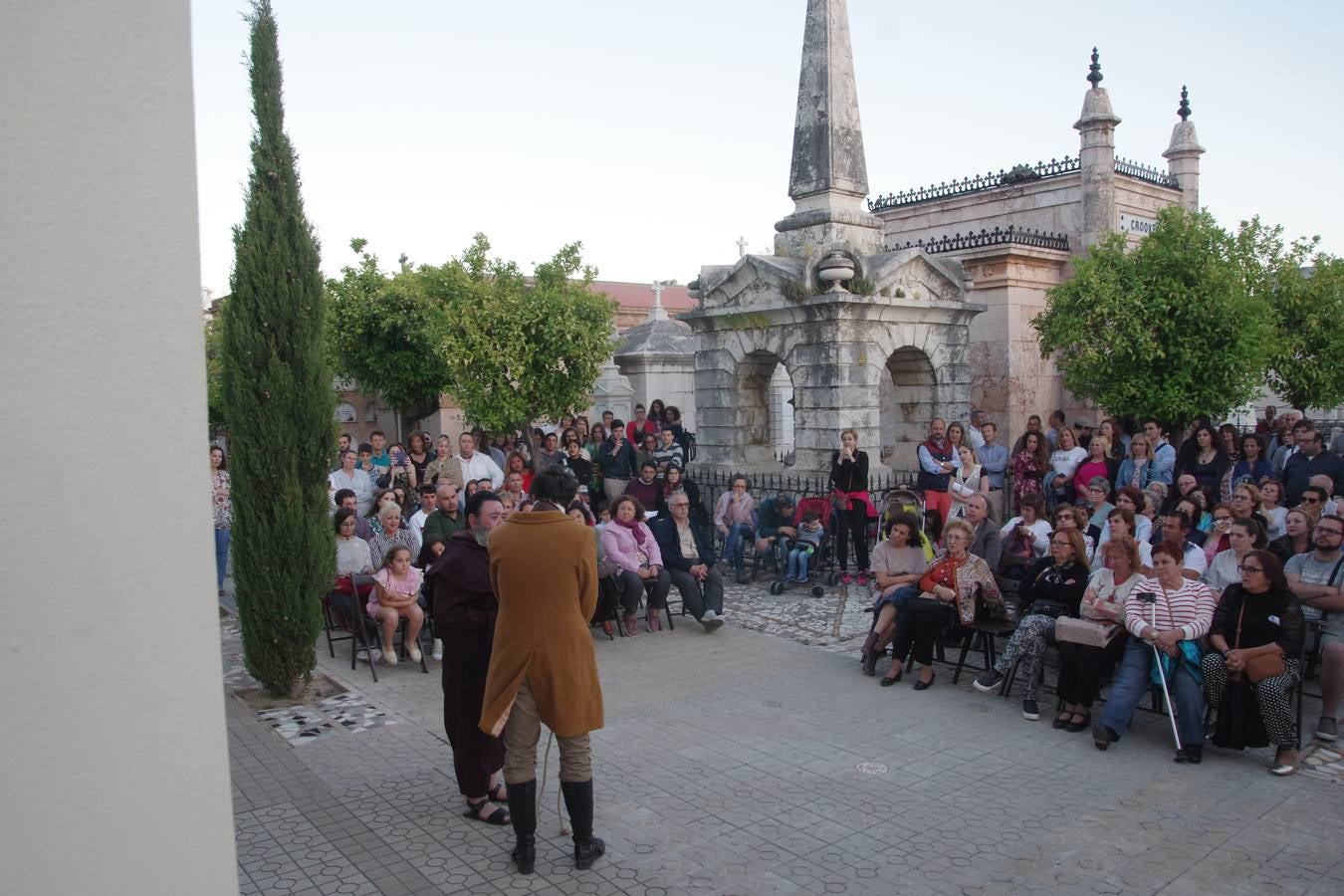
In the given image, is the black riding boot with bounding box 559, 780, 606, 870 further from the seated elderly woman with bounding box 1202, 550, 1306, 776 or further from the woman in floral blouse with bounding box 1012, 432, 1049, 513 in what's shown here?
the woman in floral blouse with bounding box 1012, 432, 1049, 513

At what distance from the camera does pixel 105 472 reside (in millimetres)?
1935

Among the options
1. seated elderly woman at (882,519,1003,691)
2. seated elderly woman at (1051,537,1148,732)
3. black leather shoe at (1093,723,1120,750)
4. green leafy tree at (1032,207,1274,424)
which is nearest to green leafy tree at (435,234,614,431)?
green leafy tree at (1032,207,1274,424)

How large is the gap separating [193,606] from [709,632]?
8066mm

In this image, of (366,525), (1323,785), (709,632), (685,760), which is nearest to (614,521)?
(709,632)

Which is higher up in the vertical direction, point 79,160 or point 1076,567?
point 79,160

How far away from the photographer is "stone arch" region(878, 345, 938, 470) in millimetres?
14391

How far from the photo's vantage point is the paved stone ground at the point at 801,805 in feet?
15.9

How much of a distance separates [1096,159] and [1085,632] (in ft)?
47.2

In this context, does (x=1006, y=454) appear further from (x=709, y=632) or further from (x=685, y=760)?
(x=685, y=760)

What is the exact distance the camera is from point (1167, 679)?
261 inches

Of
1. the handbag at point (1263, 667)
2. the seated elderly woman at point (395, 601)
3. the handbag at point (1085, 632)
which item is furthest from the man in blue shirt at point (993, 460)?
the seated elderly woman at point (395, 601)

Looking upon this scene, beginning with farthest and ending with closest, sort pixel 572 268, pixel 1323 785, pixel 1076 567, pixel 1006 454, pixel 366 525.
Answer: pixel 572 268 < pixel 1006 454 < pixel 366 525 < pixel 1076 567 < pixel 1323 785

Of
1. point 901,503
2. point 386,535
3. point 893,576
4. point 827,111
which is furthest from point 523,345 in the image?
point 893,576

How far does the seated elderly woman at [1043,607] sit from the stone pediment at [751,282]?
20.8 ft
